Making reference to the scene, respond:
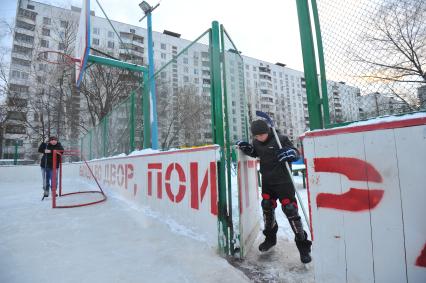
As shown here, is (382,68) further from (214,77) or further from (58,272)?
(58,272)

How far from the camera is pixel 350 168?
1.52 metres

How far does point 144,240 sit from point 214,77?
214cm

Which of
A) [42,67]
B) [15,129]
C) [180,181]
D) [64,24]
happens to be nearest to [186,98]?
[180,181]

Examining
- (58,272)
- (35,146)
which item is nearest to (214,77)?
(58,272)

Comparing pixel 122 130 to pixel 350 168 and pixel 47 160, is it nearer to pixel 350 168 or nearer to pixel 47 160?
pixel 47 160

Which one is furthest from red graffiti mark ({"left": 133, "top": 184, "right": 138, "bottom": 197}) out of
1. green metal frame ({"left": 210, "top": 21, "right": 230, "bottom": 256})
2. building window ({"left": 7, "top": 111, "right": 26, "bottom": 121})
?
building window ({"left": 7, "top": 111, "right": 26, "bottom": 121})

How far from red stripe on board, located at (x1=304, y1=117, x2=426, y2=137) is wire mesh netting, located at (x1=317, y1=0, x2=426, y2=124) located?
Result: 134mm

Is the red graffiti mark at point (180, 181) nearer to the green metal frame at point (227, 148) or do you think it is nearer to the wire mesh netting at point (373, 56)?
the green metal frame at point (227, 148)

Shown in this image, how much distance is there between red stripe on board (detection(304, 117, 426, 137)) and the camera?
127cm

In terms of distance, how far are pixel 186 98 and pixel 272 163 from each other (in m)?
1.99

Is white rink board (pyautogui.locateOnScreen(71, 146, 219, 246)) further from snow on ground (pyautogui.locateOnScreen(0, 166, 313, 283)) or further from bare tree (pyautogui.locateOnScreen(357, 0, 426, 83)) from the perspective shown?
bare tree (pyautogui.locateOnScreen(357, 0, 426, 83))

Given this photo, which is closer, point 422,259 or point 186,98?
point 422,259

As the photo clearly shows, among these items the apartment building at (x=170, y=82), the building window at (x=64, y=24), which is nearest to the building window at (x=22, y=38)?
the apartment building at (x=170, y=82)

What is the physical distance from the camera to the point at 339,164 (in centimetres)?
157
